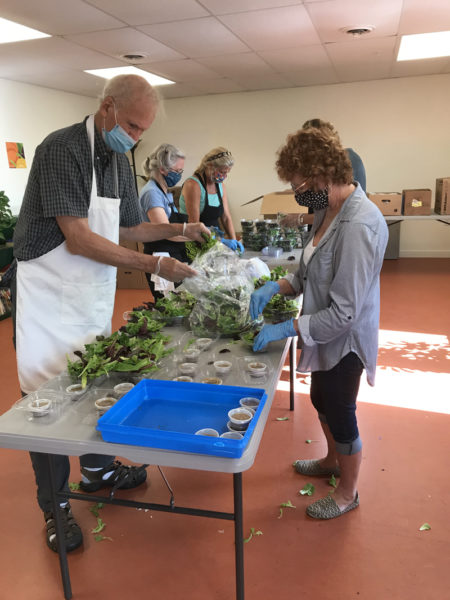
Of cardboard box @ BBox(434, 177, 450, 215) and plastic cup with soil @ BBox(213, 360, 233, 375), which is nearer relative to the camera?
plastic cup with soil @ BBox(213, 360, 233, 375)

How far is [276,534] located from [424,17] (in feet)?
15.3

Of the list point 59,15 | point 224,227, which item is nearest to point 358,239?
point 224,227

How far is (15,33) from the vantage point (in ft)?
14.6

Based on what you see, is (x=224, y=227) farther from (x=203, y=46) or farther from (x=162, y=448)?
(x=162, y=448)

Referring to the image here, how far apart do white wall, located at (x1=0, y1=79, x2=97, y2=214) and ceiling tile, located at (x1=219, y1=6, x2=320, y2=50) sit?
11.3ft

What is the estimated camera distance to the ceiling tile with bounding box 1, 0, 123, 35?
370 centimetres

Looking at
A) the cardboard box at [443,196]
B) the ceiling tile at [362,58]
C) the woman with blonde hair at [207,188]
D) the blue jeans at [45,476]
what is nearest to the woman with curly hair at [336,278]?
the blue jeans at [45,476]

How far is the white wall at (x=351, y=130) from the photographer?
7.56 m

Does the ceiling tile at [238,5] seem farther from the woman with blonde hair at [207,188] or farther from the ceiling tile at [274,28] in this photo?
the woman with blonde hair at [207,188]

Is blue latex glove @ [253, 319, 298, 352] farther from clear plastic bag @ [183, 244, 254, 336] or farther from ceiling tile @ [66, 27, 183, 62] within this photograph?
ceiling tile @ [66, 27, 183, 62]

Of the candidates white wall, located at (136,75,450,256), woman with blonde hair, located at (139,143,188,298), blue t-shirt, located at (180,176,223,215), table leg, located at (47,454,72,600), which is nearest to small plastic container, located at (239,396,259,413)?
table leg, located at (47,454,72,600)

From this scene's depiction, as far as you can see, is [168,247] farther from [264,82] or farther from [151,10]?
[264,82]

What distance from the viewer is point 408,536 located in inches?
80.2

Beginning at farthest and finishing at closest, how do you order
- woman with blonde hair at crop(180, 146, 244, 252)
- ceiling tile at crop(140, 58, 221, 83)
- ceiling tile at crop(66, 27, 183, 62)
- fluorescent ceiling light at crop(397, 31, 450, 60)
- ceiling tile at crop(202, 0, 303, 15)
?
ceiling tile at crop(140, 58, 221, 83) < fluorescent ceiling light at crop(397, 31, 450, 60) < ceiling tile at crop(66, 27, 183, 62) < ceiling tile at crop(202, 0, 303, 15) < woman with blonde hair at crop(180, 146, 244, 252)
